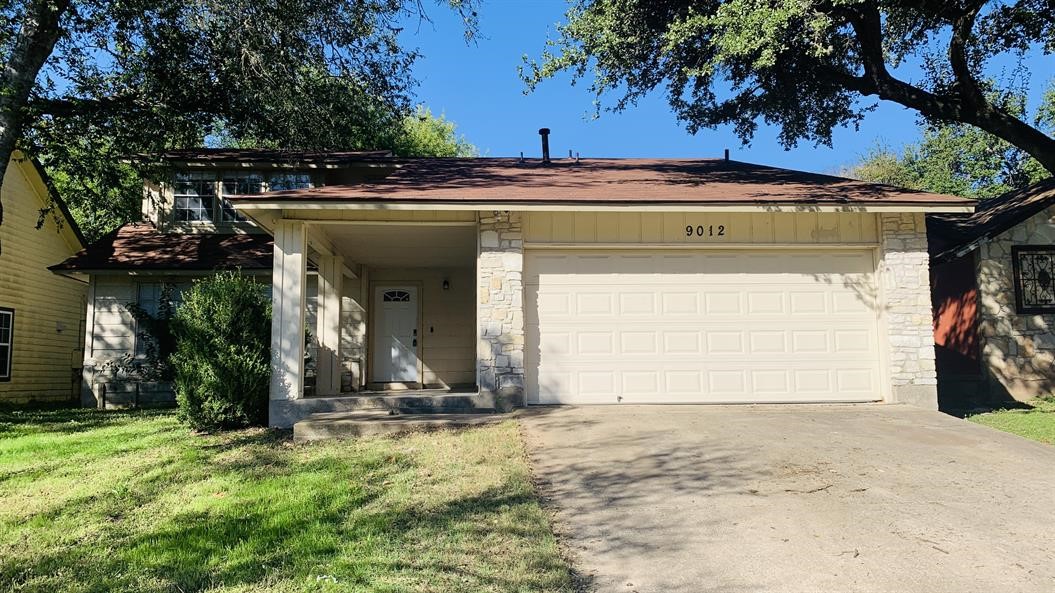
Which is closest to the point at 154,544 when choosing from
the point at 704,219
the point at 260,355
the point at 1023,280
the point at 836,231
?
the point at 260,355

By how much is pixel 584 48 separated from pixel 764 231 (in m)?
4.35

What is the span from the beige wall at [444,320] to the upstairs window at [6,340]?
785 centimetres

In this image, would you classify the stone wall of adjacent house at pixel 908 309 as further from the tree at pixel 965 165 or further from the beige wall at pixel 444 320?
the tree at pixel 965 165

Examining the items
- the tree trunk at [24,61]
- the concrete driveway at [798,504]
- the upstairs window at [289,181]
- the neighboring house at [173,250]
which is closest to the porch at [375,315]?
the neighboring house at [173,250]

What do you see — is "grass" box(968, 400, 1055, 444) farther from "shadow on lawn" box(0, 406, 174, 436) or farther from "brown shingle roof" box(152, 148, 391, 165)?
"shadow on lawn" box(0, 406, 174, 436)

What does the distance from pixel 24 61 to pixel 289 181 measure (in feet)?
15.5

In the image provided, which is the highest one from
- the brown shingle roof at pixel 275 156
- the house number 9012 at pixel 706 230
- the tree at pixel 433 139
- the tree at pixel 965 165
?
the tree at pixel 433 139

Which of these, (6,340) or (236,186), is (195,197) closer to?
(236,186)

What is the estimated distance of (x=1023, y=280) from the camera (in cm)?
1104

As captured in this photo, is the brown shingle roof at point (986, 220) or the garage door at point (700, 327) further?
the brown shingle roof at point (986, 220)

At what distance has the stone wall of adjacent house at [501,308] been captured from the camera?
8086mm

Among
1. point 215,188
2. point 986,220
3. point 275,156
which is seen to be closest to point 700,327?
point 986,220

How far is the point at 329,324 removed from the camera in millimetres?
10922

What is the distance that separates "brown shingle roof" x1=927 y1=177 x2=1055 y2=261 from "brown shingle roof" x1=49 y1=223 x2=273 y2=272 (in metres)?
13.4
